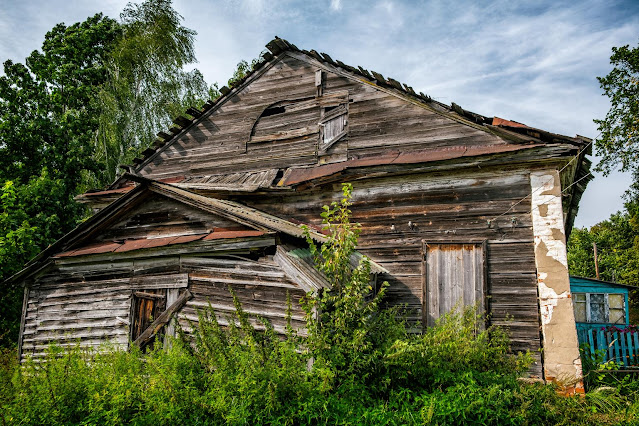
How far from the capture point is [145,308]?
27.1 ft

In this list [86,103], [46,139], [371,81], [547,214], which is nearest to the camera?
[547,214]

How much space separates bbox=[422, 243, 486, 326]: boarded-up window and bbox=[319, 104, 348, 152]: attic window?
11.2ft

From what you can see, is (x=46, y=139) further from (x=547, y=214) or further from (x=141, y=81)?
(x=547, y=214)

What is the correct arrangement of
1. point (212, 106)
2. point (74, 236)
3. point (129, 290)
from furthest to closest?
1. point (212, 106)
2. point (74, 236)
3. point (129, 290)

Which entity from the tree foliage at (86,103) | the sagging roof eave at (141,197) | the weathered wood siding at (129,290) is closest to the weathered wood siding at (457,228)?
the sagging roof eave at (141,197)

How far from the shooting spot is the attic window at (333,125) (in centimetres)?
1017

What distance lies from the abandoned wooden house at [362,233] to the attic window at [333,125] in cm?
3

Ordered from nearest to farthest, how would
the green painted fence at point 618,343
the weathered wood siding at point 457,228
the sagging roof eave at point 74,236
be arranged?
the weathered wood siding at point 457,228, the sagging roof eave at point 74,236, the green painted fence at point 618,343

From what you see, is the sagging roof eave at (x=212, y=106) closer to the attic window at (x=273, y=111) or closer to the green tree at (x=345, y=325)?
the attic window at (x=273, y=111)

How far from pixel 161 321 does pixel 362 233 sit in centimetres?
430

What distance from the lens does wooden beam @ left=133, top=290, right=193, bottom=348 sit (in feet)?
24.8

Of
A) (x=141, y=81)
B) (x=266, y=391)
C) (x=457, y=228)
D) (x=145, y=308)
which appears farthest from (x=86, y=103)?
(x=266, y=391)

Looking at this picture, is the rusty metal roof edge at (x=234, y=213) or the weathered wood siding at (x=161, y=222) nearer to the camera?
the rusty metal roof edge at (x=234, y=213)

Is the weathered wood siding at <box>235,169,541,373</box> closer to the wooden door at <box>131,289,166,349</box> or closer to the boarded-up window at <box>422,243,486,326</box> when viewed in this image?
the boarded-up window at <box>422,243,486,326</box>
